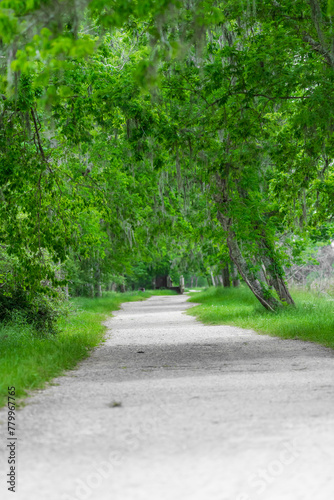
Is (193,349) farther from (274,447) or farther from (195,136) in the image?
(274,447)

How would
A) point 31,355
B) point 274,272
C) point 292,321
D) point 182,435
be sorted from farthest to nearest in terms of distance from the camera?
point 274,272 < point 292,321 < point 31,355 < point 182,435

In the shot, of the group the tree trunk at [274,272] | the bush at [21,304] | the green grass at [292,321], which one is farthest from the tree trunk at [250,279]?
the bush at [21,304]

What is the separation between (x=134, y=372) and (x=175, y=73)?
19.3 ft

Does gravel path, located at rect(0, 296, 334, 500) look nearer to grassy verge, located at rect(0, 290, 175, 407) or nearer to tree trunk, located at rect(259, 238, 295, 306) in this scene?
grassy verge, located at rect(0, 290, 175, 407)

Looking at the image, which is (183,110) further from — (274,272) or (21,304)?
(274,272)

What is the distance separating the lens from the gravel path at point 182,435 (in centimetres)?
356

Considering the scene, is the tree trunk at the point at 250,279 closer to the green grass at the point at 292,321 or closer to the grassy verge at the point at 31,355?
the green grass at the point at 292,321

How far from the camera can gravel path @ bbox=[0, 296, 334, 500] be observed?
356 centimetres

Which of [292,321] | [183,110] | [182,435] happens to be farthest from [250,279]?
[182,435]

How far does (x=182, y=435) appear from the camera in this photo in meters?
4.67

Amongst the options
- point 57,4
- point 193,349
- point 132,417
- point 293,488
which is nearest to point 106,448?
point 132,417

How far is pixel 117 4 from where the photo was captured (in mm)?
6266

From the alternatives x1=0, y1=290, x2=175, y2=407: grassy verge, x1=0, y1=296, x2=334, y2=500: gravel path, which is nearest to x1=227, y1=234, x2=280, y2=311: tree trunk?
x1=0, y1=290, x2=175, y2=407: grassy verge

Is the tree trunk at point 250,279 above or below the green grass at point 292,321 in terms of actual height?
above
